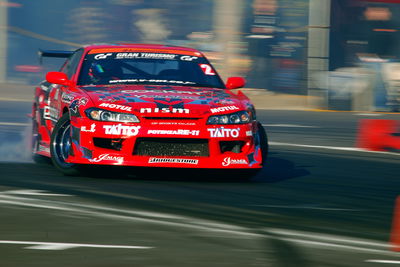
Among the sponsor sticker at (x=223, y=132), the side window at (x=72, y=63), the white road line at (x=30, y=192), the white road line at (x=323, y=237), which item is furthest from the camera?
the side window at (x=72, y=63)

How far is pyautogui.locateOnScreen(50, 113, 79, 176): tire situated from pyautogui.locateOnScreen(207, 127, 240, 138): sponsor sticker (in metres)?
1.37

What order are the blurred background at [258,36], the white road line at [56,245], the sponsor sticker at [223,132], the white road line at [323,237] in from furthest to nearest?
the blurred background at [258,36], the sponsor sticker at [223,132], the white road line at [323,237], the white road line at [56,245]

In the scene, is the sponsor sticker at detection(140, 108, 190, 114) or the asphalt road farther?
the sponsor sticker at detection(140, 108, 190, 114)

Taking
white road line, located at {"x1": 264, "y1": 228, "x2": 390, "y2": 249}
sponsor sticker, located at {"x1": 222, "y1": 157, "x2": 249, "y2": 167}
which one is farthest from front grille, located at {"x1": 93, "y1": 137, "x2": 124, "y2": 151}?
white road line, located at {"x1": 264, "y1": 228, "x2": 390, "y2": 249}

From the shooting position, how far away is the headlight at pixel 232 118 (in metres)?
8.81

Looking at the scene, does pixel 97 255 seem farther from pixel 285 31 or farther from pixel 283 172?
pixel 285 31

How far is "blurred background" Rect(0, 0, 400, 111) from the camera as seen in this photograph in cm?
2097

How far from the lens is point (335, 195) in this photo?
27.7 feet

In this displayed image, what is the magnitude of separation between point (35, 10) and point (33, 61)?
4.16 feet

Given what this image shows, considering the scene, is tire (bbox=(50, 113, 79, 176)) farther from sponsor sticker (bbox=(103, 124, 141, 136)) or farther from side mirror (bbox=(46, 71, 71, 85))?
sponsor sticker (bbox=(103, 124, 141, 136))

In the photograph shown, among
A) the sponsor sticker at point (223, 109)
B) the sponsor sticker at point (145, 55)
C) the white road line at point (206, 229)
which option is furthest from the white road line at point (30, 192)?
the sponsor sticker at point (145, 55)

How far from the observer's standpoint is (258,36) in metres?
21.8

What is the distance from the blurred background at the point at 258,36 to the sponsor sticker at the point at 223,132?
39.5ft

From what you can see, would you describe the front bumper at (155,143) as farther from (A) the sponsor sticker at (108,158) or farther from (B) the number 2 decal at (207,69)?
(B) the number 2 decal at (207,69)
